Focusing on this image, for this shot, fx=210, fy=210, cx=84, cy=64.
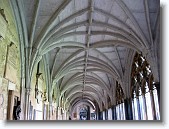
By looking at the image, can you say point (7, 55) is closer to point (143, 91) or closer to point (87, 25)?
point (87, 25)

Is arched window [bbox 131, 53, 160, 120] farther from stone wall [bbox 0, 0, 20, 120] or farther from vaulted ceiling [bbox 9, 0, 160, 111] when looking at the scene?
stone wall [bbox 0, 0, 20, 120]

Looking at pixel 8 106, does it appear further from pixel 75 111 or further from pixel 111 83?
pixel 75 111

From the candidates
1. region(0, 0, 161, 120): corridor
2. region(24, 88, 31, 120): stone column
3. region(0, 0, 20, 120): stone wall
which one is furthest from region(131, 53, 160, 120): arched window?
region(0, 0, 20, 120): stone wall

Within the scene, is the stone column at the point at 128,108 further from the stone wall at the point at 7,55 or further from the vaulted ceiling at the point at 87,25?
the stone wall at the point at 7,55

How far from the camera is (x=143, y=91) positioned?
12.7 m

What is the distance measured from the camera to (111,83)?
2055 centimetres

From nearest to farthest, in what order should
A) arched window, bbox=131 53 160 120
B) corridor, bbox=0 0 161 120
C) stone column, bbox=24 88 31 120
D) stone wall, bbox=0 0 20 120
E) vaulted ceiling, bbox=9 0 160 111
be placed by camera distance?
stone wall, bbox=0 0 20 120, corridor, bbox=0 0 161 120, stone column, bbox=24 88 31 120, vaulted ceiling, bbox=9 0 160 111, arched window, bbox=131 53 160 120

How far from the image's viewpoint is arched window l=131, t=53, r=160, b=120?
11.2 m

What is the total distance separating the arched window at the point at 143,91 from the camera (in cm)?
1119

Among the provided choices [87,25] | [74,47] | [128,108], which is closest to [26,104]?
[87,25]

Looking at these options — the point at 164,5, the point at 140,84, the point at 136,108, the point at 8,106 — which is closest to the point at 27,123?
the point at 164,5

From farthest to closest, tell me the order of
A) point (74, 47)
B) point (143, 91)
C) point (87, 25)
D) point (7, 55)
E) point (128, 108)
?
point (128, 108)
point (74, 47)
point (143, 91)
point (87, 25)
point (7, 55)

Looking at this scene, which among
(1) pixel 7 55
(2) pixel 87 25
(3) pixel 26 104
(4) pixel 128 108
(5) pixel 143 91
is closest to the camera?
(1) pixel 7 55

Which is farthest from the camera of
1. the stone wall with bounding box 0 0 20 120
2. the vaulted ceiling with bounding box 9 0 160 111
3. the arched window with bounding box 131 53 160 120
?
the arched window with bounding box 131 53 160 120
